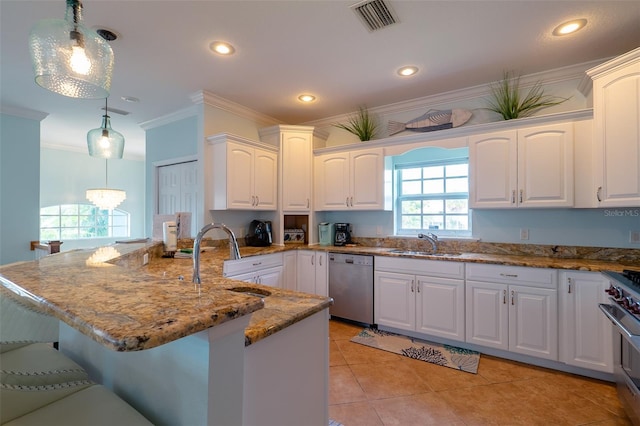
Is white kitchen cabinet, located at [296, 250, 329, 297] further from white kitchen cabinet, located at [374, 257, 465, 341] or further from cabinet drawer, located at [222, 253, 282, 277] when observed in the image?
white kitchen cabinet, located at [374, 257, 465, 341]

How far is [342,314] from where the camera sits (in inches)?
137

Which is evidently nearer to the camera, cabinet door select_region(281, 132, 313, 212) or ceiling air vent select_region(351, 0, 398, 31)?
ceiling air vent select_region(351, 0, 398, 31)

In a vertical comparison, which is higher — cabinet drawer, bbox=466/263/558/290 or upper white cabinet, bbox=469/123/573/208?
upper white cabinet, bbox=469/123/573/208

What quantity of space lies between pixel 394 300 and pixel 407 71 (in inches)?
92.5

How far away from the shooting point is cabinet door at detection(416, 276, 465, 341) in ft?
9.14

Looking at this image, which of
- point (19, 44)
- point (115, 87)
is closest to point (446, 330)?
point (115, 87)

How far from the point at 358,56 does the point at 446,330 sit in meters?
2.70

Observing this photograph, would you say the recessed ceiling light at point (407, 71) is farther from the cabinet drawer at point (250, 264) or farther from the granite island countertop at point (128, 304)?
the granite island countertop at point (128, 304)

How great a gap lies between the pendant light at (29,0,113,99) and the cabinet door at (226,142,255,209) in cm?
195

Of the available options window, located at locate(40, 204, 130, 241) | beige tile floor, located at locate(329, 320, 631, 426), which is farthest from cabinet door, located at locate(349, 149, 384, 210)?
window, located at locate(40, 204, 130, 241)

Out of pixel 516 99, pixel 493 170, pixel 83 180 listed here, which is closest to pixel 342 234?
pixel 493 170

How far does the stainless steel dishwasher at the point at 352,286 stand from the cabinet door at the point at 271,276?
617 mm

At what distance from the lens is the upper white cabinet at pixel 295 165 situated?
3906 mm

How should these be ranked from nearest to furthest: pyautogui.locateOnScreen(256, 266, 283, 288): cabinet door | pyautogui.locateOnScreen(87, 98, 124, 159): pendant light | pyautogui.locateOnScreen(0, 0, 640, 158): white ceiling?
pyautogui.locateOnScreen(0, 0, 640, 158): white ceiling < pyautogui.locateOnScreen(87, 98, 124, 159): pendant light < pyautogui.locateOnScreen(256, 266, 283, 288): cabinet door
